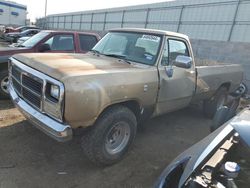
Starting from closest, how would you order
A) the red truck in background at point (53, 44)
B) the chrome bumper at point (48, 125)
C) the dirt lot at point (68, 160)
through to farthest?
the chrome bumper at point (48, 125)
the dirt lot at point (68, 160)
the red truck in background at point (53, 44)

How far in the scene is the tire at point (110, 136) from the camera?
3418mm

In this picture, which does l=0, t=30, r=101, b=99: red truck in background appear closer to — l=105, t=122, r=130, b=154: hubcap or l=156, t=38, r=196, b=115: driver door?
l=156, t=38, r=196, b=115: driver door

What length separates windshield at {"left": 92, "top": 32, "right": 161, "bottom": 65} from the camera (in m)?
4.35

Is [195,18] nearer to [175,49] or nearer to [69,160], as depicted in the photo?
[175,49]

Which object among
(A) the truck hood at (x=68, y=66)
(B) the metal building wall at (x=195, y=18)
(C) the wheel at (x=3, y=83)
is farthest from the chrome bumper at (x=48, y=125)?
(B) the metal building wall at (x=195, y=18)

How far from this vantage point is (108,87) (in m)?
3.31

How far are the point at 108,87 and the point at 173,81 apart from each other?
161 cm

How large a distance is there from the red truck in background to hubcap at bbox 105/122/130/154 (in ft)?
11.8

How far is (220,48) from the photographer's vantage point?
11039 millimetres

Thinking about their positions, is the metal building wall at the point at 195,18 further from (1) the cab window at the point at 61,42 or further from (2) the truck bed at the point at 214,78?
(1) the cab window at the point at 61,42

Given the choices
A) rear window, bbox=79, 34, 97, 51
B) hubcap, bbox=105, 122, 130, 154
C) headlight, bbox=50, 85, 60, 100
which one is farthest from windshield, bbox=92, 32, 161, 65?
rear window, bbox=79, 34, 97, 51

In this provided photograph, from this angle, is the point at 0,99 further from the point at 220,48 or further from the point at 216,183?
the point at 220,48

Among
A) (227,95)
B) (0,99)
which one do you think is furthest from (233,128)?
(0,99)

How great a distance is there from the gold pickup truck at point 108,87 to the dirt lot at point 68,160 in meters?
0.27
